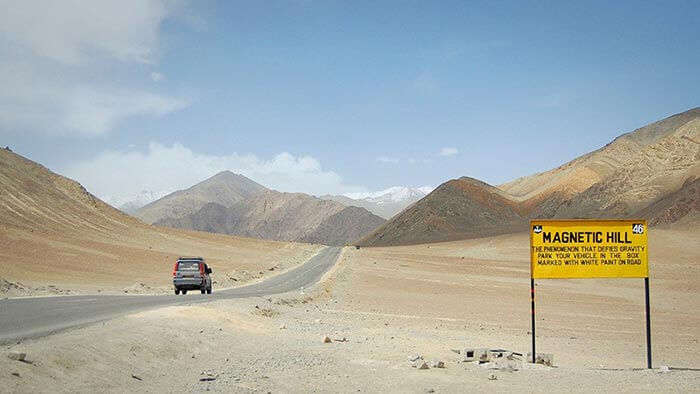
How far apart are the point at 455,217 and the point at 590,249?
455 feet

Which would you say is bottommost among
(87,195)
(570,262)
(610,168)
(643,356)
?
(643,356)

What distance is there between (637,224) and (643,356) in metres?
5.24

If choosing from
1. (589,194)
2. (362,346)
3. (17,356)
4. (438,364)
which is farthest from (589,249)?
(589,194)

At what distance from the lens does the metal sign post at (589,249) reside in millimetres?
16516

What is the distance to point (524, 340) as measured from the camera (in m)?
22.3

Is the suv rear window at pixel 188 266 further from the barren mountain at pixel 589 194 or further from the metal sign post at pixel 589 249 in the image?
the barren mountain at pixel 589 194

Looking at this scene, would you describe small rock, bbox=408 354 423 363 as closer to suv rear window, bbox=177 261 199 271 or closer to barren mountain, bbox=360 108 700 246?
suv rear window, bbox=177 261 199 271

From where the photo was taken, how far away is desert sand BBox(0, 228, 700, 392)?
452 inches

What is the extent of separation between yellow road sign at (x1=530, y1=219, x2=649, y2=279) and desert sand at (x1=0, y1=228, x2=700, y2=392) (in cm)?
233

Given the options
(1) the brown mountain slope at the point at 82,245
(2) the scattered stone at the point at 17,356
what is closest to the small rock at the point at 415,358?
(2) the scattered stone at the point at 17,356

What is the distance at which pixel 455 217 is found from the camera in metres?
154

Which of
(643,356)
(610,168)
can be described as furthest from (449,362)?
(610,168)

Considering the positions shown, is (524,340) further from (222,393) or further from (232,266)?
(232,266)

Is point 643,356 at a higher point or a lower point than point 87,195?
lower
